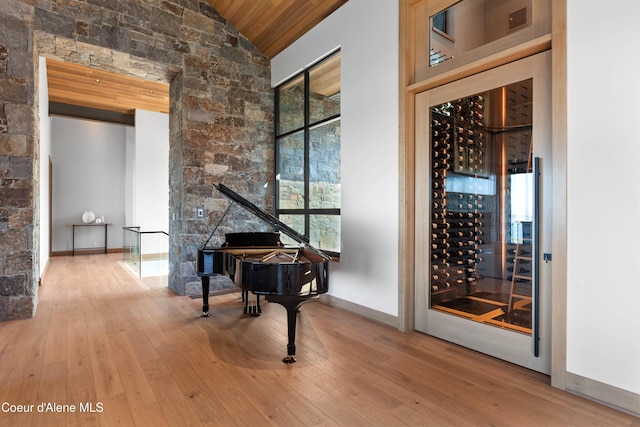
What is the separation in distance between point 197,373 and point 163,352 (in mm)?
577

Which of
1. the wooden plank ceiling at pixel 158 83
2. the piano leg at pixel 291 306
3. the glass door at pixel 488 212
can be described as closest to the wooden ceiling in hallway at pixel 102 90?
the wooden plank ceiling at pixel 158 83

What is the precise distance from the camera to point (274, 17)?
197 inches

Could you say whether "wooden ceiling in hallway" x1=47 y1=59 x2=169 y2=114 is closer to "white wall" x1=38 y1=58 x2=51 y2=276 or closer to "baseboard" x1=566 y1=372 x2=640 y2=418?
"white wall" x1=38 y1=58 x2=51 y2=276

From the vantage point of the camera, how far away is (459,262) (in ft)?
10.9

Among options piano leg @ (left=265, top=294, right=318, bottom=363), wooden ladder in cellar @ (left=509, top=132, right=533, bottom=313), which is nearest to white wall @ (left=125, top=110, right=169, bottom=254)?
piano leg @ (left=265, top=294, right=318, bottom=363)

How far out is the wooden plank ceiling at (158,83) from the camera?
4783 mm

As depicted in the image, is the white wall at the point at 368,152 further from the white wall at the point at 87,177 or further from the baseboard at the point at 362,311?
the white wall at the point at 87,177

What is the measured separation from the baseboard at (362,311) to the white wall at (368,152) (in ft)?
0.19

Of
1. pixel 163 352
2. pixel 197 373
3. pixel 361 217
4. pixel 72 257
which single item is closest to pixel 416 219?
pixel 361 217

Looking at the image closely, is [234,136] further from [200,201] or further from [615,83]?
[615,83]

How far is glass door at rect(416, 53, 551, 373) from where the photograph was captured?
261 centimetres

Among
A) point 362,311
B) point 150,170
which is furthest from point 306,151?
point 150,170

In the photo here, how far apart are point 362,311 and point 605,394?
2246 millimetres

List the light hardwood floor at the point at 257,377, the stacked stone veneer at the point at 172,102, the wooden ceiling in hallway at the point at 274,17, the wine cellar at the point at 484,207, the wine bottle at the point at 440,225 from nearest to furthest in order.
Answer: the light hardwood floor at the point at 257,377
the wine cellar at the point at 484,207
the wine bottle at the point at 440,225
the stacked stone veneer at the point at 172,102
the wooden ceiling in hallway at the point at 274,17
